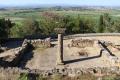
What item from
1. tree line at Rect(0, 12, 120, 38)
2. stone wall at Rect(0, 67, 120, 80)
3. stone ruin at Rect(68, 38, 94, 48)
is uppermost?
stone wall at Rect(0, 67, 120, 80)

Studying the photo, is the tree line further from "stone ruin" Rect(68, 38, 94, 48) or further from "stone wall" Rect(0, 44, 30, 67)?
"stone wall" Rect(0, 44, 30, 67)

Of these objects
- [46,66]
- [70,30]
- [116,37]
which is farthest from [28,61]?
[70,30]

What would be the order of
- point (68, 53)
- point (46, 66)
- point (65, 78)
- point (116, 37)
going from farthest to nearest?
1. point (116, 37)
2. point (68, 53)
3. point (46, 66)
4. point (65, 78)

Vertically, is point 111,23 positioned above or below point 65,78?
below

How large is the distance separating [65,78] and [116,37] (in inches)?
1027

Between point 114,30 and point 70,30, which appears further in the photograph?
point 114,30

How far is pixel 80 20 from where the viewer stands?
64.5 meters

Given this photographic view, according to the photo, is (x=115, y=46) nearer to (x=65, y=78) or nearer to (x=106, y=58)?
(x=106, y=58)

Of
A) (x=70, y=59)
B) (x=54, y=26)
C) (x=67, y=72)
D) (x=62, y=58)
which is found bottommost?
(x=54, y=26)

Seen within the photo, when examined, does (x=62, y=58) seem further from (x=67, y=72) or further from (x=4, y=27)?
(x=4, y=27)

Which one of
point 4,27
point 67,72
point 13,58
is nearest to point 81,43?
point 13,58

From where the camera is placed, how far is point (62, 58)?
1076 inches

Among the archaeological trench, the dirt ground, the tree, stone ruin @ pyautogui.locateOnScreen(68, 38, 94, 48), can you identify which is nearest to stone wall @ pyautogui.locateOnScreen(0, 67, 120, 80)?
the archaeological trench

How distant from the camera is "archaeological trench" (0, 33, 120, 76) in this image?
67.8 feet
